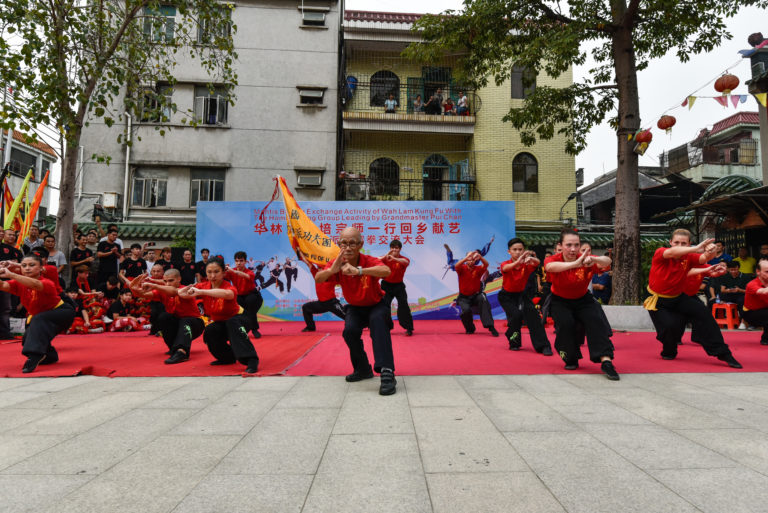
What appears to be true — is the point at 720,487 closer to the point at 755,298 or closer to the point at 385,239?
the point at 755,298

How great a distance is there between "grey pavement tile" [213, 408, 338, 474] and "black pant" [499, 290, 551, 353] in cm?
343

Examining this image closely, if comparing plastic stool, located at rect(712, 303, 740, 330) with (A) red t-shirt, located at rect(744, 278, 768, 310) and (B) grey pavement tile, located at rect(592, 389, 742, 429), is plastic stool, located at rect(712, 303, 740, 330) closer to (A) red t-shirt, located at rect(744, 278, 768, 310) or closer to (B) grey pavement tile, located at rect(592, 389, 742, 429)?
(A) red t-shirt, located at rect(744, 278, 768, 310)

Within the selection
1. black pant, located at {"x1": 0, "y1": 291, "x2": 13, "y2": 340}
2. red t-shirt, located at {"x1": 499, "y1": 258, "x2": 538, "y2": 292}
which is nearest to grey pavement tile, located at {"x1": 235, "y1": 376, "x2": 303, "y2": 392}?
red t-shirt, located at {"x1": 499, "y1": 258, "x2": 538, "y2": 292}

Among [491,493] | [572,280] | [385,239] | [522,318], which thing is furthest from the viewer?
[385,239]

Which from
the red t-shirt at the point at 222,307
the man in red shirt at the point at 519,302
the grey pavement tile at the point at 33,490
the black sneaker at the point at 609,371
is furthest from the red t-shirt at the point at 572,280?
the grey pavement tile at the point at 33,490

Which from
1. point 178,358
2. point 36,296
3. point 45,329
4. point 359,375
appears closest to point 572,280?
point 359,375

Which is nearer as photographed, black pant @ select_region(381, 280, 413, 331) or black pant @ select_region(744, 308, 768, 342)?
black pant @ select_region(744, 308, 768, 342)

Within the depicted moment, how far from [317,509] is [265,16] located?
16847 millimetres

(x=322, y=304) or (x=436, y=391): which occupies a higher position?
(x=322, y=304)

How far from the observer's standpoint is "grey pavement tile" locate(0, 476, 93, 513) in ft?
5.89

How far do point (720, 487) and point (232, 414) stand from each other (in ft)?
8.80

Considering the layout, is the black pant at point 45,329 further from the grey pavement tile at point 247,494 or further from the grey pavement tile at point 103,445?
the grey pavement tile at point 247,494

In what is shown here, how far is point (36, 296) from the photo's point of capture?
507cm

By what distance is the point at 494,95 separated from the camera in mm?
15961
